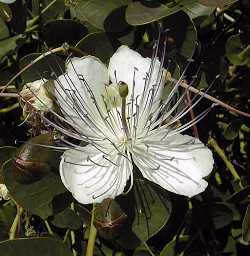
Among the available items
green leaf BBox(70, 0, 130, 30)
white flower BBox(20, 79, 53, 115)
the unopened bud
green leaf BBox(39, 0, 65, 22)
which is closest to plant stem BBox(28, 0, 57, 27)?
green leaf BBox(39, 0, 65, 22)

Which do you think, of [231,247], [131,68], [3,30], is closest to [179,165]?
[131,68]

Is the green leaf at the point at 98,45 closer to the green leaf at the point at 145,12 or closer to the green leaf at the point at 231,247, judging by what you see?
the green leaf at the point at 145,12

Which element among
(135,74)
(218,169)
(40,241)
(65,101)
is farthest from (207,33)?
(40,241)

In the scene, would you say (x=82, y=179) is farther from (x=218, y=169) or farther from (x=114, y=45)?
(x=218, y=169)

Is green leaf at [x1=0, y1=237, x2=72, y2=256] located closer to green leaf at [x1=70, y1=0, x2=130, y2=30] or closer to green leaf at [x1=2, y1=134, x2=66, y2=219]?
green leaf at [x1=2, y1=134, x2=66, y2=219]

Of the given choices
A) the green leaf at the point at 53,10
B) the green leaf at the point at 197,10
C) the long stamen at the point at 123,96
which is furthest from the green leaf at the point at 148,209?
the green leaf at the point at 53,10

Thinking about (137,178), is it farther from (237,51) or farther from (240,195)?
(237,51)
